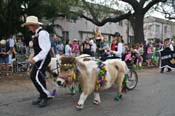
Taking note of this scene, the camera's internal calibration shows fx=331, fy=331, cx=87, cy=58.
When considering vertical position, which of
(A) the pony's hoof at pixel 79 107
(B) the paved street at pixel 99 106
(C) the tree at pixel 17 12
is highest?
(C) the tree at pixel 17 12

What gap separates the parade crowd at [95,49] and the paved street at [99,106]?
1269 mm

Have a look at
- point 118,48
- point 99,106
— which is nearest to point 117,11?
point 118,48

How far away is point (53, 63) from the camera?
8289mm

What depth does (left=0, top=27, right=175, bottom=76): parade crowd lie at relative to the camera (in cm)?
1006

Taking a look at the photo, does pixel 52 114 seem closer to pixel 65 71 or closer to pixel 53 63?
pixel 65 71

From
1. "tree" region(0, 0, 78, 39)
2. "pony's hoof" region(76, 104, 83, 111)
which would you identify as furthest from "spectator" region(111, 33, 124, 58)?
"tree" region(0, 0, 78, 39)

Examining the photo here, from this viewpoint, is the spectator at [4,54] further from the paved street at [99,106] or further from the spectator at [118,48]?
the spectator at [118,48]

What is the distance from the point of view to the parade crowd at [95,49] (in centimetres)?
1006

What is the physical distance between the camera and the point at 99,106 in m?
8.20

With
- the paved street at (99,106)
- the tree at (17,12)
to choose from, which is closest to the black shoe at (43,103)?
the paved street at (99,106)

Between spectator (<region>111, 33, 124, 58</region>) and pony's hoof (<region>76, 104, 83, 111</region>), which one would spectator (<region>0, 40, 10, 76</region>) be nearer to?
spectator (<region>111, 33, 124, 58</region>)

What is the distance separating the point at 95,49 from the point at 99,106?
1002 centimetres

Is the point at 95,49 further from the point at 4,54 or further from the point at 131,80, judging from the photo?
the point at 131,80

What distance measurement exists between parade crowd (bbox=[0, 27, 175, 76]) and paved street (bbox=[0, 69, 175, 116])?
127cm
